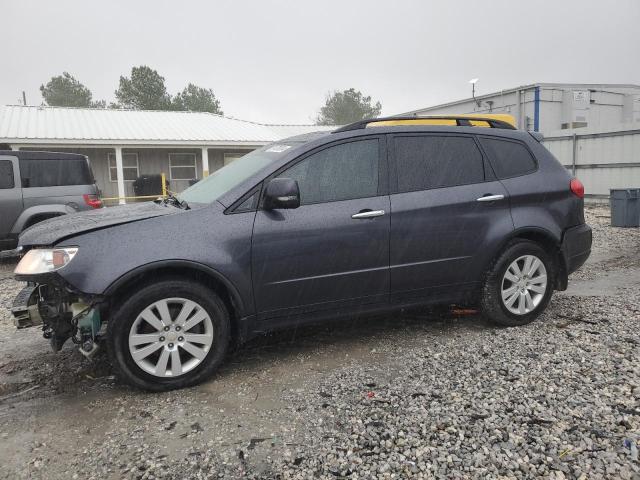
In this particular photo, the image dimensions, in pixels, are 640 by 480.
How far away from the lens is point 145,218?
3.21 m

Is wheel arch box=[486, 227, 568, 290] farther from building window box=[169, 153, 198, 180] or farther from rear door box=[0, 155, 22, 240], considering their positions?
building window box=[169, 153, 198, 180]

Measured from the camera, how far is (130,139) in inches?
666

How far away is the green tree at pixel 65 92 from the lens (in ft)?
176

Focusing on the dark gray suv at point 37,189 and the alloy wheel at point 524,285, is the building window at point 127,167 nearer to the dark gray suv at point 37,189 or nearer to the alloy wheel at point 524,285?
the dark gray suv at point 37,189

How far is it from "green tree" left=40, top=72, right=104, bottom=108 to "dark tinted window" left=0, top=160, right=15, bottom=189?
52.6m

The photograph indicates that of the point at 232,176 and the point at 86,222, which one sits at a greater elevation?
the point at 232,176

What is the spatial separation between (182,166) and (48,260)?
17.2 meters

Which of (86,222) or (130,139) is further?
(130,139)

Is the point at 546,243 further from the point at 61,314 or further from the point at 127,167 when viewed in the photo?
the point at 127,167

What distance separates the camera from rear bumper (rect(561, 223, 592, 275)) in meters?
4.33

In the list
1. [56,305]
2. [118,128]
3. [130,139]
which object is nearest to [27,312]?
[56,305]

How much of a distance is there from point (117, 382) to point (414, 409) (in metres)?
2.06

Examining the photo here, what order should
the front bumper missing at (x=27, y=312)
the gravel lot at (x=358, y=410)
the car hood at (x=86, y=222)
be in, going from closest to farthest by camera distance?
1. the gravel lot at (x=358, y=410)
2. the car hood at (x=86, y=222)
3. the front bumper missing at (x=27, y=312)

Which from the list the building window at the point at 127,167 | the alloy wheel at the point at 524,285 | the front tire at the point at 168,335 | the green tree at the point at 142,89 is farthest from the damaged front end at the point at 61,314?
the green tree at the point at 142,89
